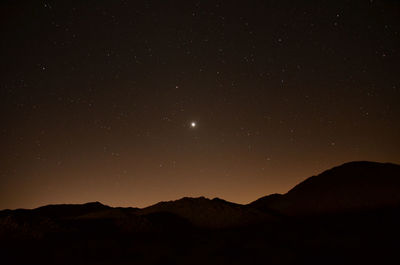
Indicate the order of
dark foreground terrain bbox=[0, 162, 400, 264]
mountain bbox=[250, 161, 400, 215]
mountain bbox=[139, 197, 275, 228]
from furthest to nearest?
mountain bbox=[250, 161, 400, 215]
mountain bbox=[139, 197, 275, 228]
dark foreground terrain bbox=[0, 162, 400, 264]

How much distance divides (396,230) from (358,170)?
37882 millimetres

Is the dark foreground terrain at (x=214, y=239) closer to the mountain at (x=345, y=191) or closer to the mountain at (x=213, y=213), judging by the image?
the mountain at (x=213, y=213)

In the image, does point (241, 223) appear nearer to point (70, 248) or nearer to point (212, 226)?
point (212, 226)

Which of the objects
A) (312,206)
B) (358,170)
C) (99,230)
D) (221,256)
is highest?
(358,170)

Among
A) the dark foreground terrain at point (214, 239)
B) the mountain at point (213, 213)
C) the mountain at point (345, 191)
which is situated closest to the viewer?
the dark foreground terrain at point (214, 239)

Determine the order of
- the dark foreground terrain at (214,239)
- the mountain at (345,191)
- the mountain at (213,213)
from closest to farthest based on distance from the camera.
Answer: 1. the dark foreground terrain at (214,239)
2. the mountain at (213,213)
3. the mountain at (345,191)

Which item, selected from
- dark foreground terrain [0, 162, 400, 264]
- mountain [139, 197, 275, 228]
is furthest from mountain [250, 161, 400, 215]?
mountain [139, 197, 275, 228]

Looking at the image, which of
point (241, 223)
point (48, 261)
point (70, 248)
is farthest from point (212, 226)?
point (48, 261)

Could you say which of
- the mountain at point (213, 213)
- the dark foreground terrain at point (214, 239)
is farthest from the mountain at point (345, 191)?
the mountain at point (213, 213)

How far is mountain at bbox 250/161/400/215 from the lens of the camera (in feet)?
144

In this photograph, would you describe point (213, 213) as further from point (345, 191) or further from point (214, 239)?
point (214, 239)

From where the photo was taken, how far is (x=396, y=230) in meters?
21.0

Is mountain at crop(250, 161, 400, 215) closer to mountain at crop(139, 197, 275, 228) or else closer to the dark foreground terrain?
the dark foreground terrain

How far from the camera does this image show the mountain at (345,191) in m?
44.0
